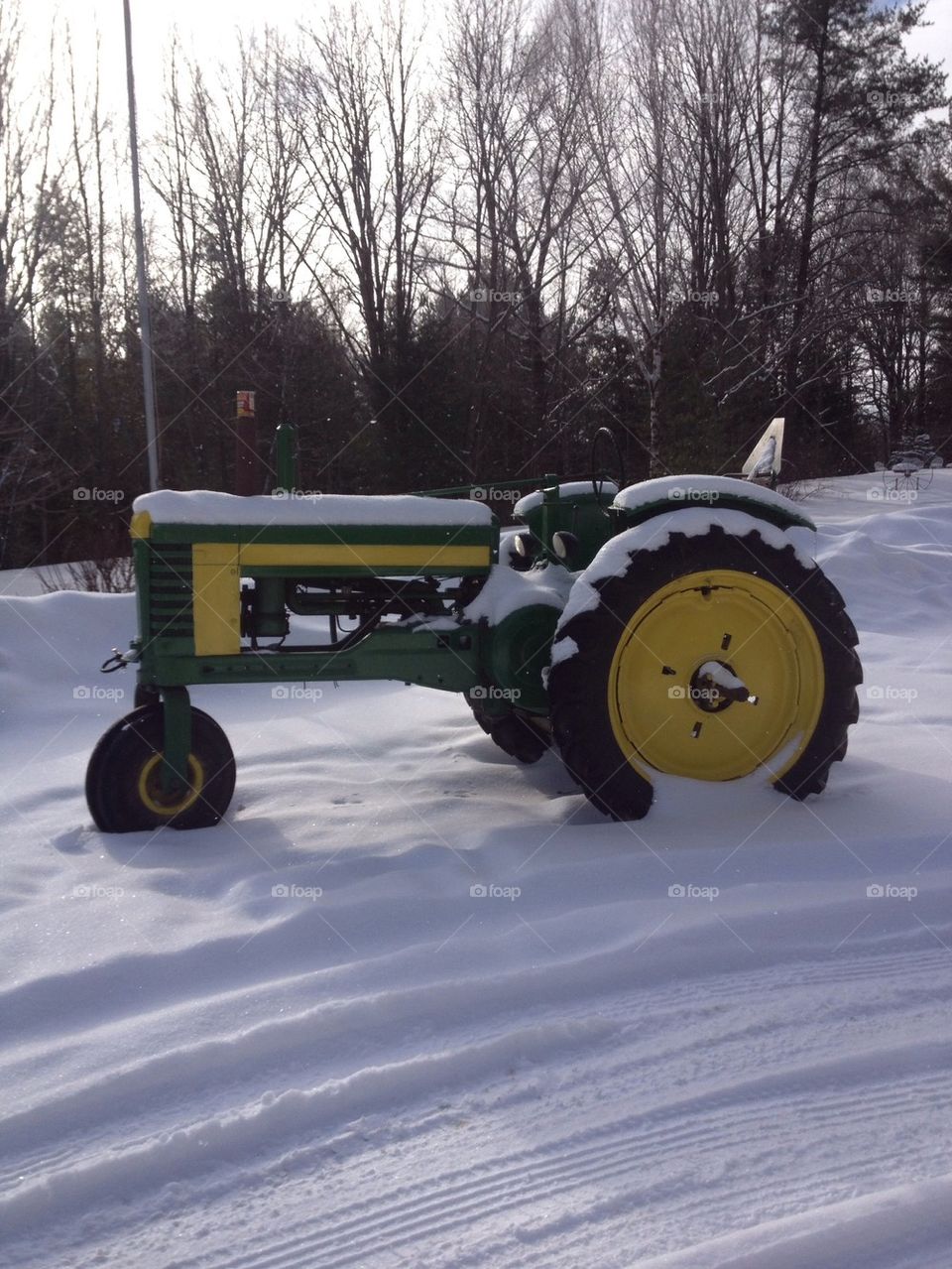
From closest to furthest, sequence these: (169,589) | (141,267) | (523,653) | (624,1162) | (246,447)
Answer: (624,1162) < (246,447) < (169,589) < (523,653) < (141,267)

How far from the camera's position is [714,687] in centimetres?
→ 378

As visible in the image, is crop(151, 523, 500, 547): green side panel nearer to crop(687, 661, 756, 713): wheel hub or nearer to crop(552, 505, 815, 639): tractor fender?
crop(552, 505, 815, 639): tractor fender

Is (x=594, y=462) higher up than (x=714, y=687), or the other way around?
(x=594, y=462)

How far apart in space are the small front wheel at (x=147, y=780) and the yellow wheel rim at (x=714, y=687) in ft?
4.67

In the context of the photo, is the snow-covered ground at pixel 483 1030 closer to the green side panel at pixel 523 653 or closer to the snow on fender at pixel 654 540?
the green side panel at pixel 523 653

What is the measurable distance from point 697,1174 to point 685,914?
1008 millimetres

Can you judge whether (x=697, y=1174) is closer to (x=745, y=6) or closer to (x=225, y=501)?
(x=225, y=501)

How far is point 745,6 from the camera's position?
2028 cm

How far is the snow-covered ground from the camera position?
1.88 meters

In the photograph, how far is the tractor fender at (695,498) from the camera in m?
3.81

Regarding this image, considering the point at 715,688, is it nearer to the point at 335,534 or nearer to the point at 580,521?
the point at 580,521

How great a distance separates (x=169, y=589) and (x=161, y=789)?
685 millimetres

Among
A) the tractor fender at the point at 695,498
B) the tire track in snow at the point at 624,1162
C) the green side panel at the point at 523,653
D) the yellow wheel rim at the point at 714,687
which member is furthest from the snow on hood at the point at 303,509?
the tire track in snow at the point at 624,1162

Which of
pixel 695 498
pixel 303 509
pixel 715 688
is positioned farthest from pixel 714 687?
pixel 303 509
